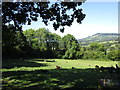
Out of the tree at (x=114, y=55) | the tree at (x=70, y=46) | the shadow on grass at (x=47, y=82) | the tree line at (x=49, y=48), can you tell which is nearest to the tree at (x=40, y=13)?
the shadow on grass at (x=47, y=82)

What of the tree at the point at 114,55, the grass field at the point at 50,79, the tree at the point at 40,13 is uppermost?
the tree at the point at 40,13

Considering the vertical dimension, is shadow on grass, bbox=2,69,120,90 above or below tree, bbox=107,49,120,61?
above

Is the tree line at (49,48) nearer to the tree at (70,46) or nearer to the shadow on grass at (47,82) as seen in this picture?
the tree at (70,46)

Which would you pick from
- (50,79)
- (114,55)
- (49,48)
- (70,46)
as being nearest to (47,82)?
(50,79)

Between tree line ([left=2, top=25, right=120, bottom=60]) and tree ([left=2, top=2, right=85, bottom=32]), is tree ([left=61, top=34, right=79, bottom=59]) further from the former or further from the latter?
tree ([left=2, top=2, right=85, bottom=32])

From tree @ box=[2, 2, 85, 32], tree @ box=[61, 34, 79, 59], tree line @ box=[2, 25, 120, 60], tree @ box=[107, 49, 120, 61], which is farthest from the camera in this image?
tree @ box=[61, 34, 79, 59]

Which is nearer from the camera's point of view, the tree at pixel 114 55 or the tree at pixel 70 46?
the tree at pixel 114 55

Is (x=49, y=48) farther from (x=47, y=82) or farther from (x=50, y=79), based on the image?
(x=47, y=82)

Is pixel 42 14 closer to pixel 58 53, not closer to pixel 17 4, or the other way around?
pixel 17 4

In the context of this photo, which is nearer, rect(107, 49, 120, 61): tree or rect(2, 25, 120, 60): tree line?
rect(2, 25, 120, 60): tree line

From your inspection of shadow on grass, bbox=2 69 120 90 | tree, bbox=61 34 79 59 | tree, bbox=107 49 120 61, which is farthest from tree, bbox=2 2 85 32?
tree, bbox=61 34 79 59

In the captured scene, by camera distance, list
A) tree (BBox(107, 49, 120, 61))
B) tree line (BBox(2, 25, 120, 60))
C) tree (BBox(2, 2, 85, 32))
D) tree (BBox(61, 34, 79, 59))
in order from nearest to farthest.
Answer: tree (BBox(2, 2, 85, 32))
tree line (BBox(2, 25, 120, 60))
tree (BBox(107, 49, 120, 61))
tree (BBox(61, 34, 79, 59))

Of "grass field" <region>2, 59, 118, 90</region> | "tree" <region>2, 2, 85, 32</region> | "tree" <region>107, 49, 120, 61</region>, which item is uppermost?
"tree" <region>2, 2, 85, 32</region>

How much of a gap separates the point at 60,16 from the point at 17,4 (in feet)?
9.38
